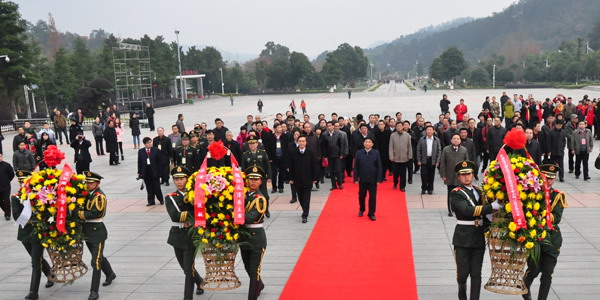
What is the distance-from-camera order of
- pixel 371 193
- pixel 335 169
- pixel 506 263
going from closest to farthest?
pixel 506 263 < pixel 371 193 < pixel 335 169

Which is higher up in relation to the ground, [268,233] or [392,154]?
[392,154]

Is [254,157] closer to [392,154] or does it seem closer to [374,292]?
[392,154]

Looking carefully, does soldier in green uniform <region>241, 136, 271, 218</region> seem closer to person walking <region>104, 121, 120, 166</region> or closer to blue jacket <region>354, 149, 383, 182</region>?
blue jacket <region>354, 149, 383, 182</region>

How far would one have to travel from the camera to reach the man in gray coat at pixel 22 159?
12.9m

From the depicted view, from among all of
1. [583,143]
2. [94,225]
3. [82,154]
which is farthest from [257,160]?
[583,143]

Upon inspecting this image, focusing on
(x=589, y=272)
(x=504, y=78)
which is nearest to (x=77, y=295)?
(x=589, y=272)

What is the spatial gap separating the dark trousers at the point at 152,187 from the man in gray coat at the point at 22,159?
3.23m

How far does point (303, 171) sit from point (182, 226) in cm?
437

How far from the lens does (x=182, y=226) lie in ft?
20.8

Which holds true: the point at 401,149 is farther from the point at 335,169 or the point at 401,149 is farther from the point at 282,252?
the point at 282,252

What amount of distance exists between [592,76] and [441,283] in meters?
92.3

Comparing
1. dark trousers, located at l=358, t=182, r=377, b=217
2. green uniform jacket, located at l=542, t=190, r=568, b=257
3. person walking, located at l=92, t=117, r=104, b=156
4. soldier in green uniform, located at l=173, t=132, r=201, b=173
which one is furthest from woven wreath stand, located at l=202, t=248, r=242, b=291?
person walking, located at l=92, t=117, r=104, b=156

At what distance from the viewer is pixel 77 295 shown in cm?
708

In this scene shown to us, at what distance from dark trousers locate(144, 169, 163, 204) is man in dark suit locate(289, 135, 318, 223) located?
3.55 m
